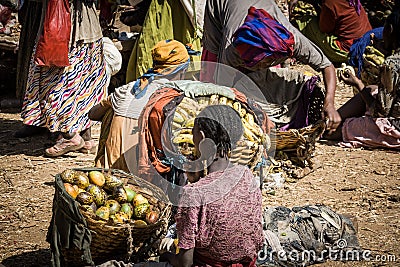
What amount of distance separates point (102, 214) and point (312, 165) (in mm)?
2602

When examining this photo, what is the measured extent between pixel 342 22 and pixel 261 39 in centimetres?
465

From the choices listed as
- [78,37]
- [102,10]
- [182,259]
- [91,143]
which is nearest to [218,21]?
[78,37]

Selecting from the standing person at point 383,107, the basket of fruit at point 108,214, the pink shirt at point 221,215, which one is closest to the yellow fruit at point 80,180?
the basket of fruit at point 108,214

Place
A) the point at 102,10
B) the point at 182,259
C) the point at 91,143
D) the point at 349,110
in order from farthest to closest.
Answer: the point at 102,10
the point at 349,110
the point at 91,143
the point at 182,259

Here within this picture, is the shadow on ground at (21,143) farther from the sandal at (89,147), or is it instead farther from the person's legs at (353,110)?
the person's legs at (353,110)

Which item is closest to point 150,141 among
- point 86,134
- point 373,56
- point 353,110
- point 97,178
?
point 97,178

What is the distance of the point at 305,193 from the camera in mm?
5434

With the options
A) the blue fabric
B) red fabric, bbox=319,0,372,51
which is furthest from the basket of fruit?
red fabric, bbox=319,0,372,51

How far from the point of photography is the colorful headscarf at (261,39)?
16.4 ft

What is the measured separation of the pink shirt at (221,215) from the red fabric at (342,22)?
6406 mm

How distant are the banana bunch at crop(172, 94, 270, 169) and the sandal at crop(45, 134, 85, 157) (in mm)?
2068

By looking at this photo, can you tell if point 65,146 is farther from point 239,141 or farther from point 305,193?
point 239,141

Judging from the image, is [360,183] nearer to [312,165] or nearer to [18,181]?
[312,165]

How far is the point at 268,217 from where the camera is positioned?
14.5 ft
